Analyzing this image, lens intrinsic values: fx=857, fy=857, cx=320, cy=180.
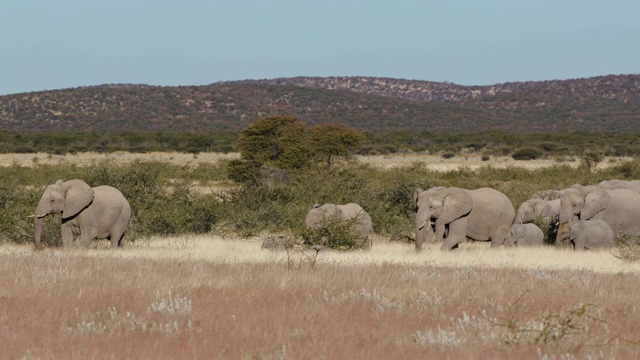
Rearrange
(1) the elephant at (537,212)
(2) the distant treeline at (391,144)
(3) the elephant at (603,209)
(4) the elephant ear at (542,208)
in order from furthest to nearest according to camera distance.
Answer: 1. (2) the distant treeline at (391,144)
2. (4) the elephant ear at (542,208)
3. (1) the elephant at (537,212)
4. (3) the elephant at (603,209)

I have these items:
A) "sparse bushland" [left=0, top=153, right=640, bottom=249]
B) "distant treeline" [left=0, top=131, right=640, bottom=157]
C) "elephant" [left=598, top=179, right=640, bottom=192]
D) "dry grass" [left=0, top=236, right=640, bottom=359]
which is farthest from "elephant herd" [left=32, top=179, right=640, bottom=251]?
"distant treeline" [left=0, top=131, right=640, bottom=157]

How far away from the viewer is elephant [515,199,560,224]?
22.8m

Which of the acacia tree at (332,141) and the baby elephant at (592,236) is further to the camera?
the acacia tree at (332,141)

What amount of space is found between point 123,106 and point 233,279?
145 m

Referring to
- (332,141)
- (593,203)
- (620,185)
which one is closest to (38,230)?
(593,203)

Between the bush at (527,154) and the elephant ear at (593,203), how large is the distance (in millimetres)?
54599

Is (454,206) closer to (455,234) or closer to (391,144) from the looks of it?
(455,234)

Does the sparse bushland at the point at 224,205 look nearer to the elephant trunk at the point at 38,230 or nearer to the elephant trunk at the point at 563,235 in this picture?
the elephant trunk at the point at 38,230

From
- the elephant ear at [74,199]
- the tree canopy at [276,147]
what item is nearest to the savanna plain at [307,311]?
the elephant ear at [74,199]

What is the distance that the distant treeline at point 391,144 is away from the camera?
81.5m

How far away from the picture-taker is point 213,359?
6742mm

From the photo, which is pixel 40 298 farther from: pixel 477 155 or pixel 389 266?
pixel 477 155

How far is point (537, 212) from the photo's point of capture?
23.0 meters

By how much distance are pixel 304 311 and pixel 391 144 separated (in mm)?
88421
